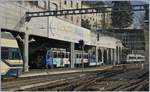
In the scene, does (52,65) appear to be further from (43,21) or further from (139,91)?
(139,91)

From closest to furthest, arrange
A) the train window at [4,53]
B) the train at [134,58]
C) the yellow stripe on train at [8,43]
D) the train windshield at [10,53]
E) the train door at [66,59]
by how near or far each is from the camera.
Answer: the train window at [4,53] → the train windshield at [10,53] → the yellow stripe on train at [8,43] → the train door at [66,59] → the train at [134,58]

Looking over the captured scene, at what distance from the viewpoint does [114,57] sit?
341 feet

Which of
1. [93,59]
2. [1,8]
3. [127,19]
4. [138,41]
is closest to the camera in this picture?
[1,8]

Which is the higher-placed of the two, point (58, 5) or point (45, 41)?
point (58, 5)

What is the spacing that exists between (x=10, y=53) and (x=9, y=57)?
364 millimetres

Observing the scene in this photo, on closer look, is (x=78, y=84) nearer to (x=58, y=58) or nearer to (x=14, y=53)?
(x=14, y=53)

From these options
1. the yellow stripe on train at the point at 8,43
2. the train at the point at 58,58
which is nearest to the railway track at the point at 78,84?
the yellow stripe on train at the point at 8,43

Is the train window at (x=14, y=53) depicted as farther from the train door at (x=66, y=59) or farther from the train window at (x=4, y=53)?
the train door at (x=66, y=59)

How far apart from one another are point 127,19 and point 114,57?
39.1 meters

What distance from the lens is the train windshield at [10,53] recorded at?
1127 inches

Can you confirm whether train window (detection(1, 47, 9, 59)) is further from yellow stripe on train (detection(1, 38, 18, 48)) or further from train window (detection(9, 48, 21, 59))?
train window (detection(9, 48, 21, 59))

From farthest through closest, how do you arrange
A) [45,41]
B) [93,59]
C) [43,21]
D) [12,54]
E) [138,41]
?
[138,41] → [93,59] → [45,41] → [43,21] → [12,54]

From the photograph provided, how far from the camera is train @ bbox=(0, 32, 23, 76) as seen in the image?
92.8 ft

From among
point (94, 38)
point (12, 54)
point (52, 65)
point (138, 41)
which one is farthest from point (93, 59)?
point (138, 41)
